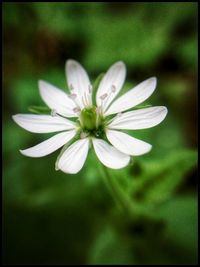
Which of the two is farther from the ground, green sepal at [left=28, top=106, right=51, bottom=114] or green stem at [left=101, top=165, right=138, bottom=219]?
green sepal at [left=28, top=106, right=51, bottom=114]

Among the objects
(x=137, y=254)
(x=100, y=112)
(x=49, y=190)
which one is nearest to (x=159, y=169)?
(x=100, y=112)

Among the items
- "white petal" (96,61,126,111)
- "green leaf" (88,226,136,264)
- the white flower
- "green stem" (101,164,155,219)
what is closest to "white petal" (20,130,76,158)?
the white flower

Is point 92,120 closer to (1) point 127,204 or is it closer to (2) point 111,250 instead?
(1) point 127,204

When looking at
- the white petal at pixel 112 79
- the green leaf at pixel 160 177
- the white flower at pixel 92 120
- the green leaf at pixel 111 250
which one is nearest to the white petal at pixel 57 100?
the white flower at pixel 92 120

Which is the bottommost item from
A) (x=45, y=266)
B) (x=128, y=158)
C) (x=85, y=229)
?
(x=45, y=266)

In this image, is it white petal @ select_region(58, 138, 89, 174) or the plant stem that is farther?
the plant stem

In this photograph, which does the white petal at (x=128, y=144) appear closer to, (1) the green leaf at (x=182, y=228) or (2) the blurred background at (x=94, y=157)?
(2) the blurred background at (x=94, y=157)

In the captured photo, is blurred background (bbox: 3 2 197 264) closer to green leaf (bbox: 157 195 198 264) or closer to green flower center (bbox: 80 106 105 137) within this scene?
green leaf (bbox: 157 195 198 264)

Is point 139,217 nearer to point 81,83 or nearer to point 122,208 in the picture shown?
point 122,208
